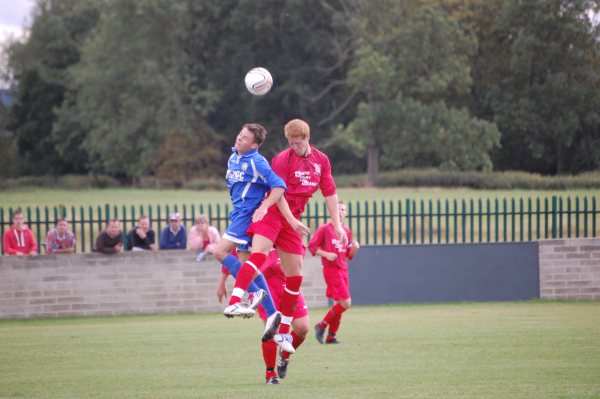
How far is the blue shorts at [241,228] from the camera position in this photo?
920 cm

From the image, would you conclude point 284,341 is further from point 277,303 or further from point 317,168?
point 317,168

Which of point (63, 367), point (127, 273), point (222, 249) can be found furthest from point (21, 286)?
point (222, 249)

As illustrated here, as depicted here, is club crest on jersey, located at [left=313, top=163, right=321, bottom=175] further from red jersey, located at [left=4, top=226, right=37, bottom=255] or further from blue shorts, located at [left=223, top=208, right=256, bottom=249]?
red jersey, located at [left=4, top=226, right=37, bottom=255]

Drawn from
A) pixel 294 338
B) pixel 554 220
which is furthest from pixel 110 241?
pixel 554 220

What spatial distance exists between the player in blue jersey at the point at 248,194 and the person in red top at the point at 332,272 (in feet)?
13.2

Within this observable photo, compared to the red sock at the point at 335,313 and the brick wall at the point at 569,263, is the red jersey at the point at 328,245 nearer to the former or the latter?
the red sock at the point at 335,313

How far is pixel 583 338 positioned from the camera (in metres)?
12.2

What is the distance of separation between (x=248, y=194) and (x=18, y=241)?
35.0 ft

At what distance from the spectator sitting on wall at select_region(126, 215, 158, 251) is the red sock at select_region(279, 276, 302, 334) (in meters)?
9.88

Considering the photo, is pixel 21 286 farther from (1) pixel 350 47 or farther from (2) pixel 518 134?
(1) pixel 350 47

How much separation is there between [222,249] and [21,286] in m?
10.5

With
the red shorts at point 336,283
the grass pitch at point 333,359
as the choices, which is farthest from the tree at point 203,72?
the red shorts at point 336,283

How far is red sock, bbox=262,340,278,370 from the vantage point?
8984 mm

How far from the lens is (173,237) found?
755 inches
